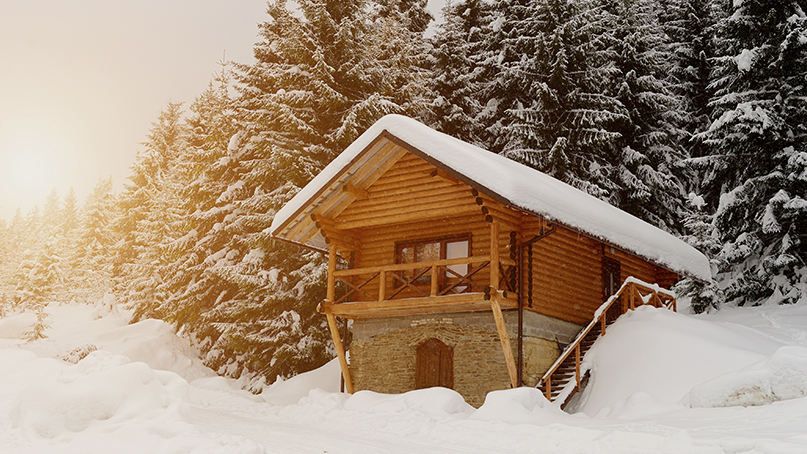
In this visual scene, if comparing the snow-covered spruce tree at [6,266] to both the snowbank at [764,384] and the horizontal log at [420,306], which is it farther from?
the snowbank at [764,384]

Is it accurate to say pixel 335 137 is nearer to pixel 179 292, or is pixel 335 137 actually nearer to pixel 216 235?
pixel 216 235

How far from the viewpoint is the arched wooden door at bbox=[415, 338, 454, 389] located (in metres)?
15.8

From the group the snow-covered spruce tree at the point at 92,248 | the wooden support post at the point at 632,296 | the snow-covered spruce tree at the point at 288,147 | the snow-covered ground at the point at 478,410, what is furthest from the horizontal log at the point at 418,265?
the snow-covered spruce tree at the point at 92,248

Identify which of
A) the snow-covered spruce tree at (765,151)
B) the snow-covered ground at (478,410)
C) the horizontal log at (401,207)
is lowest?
the snow-covered ground at (478,410)

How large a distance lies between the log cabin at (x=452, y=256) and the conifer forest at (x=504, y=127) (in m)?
3.94

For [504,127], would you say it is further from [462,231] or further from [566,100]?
[462,231]

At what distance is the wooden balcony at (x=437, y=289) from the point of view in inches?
567

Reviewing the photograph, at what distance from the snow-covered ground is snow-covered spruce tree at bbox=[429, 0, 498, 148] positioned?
43.8ft

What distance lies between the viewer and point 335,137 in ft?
71.9

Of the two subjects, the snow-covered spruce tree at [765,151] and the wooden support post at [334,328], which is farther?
the snow-covered spruce tree at [765,151]

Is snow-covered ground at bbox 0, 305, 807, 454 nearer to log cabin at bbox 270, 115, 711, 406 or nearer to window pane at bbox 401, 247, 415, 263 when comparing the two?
log cabin at bbox 270, 115, 711, 406

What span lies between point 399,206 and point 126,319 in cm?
2871

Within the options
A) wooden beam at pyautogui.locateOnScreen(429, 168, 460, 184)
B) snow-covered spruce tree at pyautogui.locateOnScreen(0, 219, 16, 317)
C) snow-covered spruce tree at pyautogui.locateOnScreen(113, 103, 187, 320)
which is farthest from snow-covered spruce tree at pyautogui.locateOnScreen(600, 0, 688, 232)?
snow-covered spruce tree at pyautogui.locateOnScreen(0, 219, 16, 317)

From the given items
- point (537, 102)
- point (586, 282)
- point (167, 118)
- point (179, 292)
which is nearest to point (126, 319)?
point (167, 118)
